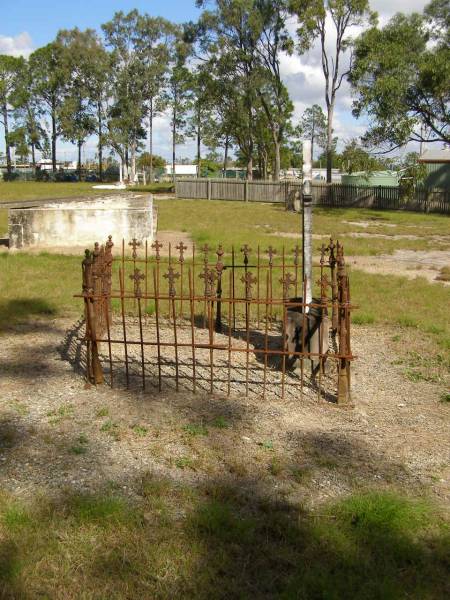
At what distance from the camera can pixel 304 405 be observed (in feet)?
17.5

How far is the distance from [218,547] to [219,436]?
4.51 feet

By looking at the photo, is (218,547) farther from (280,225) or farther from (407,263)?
(280,225)

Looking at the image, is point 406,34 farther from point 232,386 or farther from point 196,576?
point 196,576

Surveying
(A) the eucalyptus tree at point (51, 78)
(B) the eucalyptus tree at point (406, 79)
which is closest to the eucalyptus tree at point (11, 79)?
(A) the eucalyptus tree at point (51, 78)

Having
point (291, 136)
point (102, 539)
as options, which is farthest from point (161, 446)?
point (291, 136)

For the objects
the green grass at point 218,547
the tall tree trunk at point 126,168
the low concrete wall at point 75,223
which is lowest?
the green grass at point 218,547

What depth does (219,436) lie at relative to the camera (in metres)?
4.65

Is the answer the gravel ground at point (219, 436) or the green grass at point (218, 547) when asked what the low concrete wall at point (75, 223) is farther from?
the green grass at point (218, 547)

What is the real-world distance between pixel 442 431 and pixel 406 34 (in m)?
25.5

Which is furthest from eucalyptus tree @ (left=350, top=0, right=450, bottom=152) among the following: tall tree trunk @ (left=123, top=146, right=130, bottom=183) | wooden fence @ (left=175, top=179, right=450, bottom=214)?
tall tree trunk @ (left=123, top=146, right=130, bottom=183)

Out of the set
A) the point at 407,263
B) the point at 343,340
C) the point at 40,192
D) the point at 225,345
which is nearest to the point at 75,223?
the point at 407,263

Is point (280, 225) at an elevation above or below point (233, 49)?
below

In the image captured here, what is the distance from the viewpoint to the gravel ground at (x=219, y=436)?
13.3ft

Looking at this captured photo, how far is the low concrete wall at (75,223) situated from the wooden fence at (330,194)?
1503 cm
